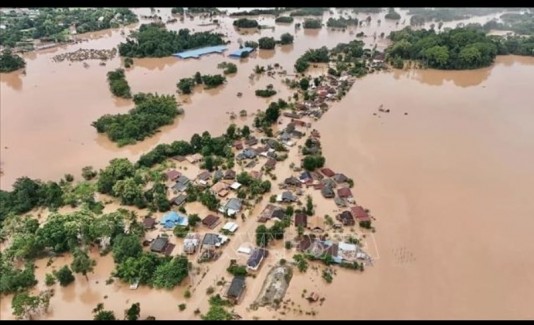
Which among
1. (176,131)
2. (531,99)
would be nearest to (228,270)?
(176,131)

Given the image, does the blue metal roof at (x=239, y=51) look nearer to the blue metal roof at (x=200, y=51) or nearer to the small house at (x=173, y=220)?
the blue metal roof at (x=200, y=51)

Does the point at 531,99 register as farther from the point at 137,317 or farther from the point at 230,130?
the point at 137,317

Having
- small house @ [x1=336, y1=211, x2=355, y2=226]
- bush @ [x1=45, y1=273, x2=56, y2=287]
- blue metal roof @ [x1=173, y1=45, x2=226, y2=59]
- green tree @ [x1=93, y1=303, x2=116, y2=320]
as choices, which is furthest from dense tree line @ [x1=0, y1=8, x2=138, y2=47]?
green tree @ [x1=93, y1=303, x2=116, y2=320]

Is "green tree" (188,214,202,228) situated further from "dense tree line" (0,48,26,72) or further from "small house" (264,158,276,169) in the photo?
"dense tree line" (0,48,26,72)

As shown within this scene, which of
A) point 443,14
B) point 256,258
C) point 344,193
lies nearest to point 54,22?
point 344,193

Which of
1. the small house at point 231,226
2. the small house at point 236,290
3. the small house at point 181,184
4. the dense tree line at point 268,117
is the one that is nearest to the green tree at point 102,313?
the small house at point 236,290
